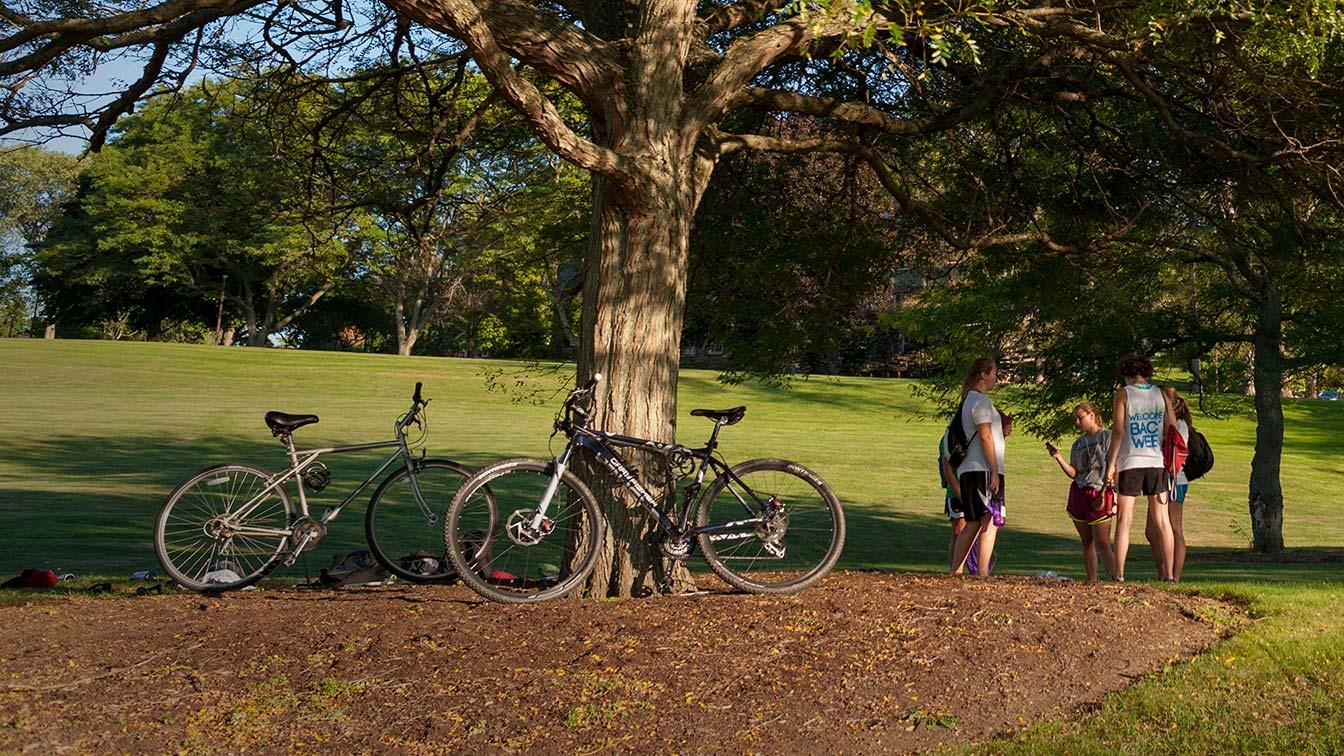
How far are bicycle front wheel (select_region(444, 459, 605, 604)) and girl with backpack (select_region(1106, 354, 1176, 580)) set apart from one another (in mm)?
4224

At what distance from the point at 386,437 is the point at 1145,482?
26.8 metres

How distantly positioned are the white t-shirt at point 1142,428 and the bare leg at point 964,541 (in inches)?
49.7

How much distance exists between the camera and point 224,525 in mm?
8055

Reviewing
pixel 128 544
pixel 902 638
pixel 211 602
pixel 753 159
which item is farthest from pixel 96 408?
pixel 902 638

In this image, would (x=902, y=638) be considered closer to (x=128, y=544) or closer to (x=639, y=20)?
(x=639, y=20)

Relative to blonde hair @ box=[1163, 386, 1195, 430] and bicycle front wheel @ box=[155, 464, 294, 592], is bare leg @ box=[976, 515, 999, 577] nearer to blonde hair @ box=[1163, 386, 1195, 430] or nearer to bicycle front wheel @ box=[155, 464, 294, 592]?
blonde hair @ box=[1163, 386, 1195, 430]

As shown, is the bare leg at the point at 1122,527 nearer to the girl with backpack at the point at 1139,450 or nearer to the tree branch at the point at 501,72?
the girl with backpack at the point at 1139,450

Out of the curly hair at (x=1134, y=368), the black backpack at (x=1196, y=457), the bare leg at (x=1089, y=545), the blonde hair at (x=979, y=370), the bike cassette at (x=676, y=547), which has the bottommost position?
the bare leg at (x=1089, y=545)

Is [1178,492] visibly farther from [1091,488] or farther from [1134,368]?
[1134,368]

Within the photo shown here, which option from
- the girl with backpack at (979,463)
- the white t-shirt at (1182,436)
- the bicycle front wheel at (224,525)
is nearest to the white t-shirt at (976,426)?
the girl with backpack at (979,463)

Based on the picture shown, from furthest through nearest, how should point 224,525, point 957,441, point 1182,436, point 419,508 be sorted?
point 1182,436 → point 957,441 → point 419,508 → point 224,525

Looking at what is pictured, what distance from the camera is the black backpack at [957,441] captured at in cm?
924

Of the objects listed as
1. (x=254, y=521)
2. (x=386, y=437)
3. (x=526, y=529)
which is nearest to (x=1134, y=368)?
(x=526, y=529)

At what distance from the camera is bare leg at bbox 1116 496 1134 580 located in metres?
9.49
